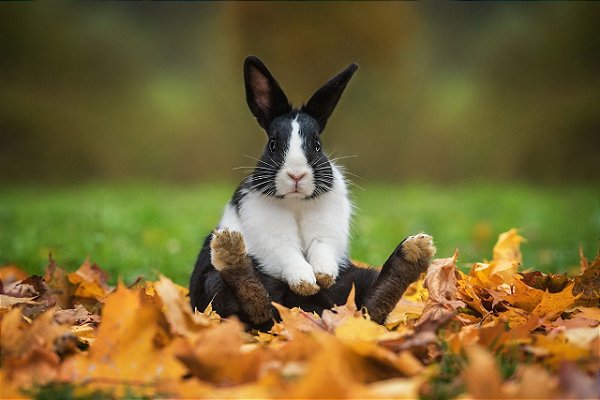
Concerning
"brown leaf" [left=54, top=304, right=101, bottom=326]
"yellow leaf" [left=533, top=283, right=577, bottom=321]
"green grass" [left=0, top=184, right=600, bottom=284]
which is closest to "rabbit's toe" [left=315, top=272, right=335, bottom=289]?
"green grass" [left=0, top=184, right=600, bottom=284]

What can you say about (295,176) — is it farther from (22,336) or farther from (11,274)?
(11,274)

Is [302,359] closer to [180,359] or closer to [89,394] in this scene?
[180,359]

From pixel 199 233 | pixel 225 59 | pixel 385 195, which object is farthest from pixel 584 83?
pixel 199 233

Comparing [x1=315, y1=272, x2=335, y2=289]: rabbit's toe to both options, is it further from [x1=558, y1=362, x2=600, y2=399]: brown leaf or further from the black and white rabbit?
[x1=558, y1=362, x2=600, y2=399]: brown leaf

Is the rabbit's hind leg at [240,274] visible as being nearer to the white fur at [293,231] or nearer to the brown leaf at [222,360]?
the white fur at [293,231]

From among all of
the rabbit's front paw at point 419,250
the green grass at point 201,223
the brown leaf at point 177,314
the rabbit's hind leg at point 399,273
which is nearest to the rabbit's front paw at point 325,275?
the rabbit's hind leg at point 399,273
